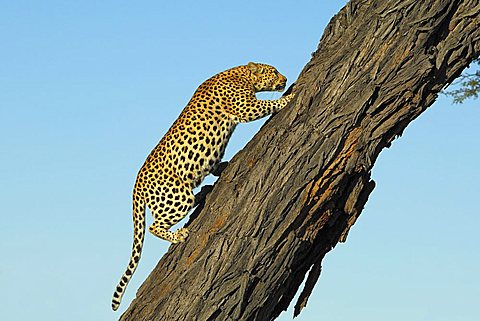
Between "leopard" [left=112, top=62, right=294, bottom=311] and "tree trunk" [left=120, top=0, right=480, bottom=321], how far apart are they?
2.67 feet

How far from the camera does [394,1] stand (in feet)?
16.4

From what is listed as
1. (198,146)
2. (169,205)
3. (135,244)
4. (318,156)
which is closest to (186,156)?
(198,146)

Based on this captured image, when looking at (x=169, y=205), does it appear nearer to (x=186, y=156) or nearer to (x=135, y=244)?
(x=186, y=156)

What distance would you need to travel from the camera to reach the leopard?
234 inches

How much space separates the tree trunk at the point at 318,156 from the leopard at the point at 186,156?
815 mm

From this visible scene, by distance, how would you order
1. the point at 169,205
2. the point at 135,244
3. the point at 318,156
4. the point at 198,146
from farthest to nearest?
the point at 135,244, the point at 198,146, the point at 169,205, the point at 318,156

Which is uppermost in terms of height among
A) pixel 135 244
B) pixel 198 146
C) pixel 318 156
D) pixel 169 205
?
pixel 198 146

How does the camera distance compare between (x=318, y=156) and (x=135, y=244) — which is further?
(x=135, y=244)

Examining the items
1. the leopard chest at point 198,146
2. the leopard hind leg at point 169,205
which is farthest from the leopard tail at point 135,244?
the leopard chest at point 198,146

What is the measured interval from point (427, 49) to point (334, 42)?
2.28 feet

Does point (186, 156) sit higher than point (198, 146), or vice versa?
point (198, 146)

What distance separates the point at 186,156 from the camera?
602cm

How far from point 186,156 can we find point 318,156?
59.4 inches

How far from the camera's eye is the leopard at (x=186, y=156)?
5.94 metres
